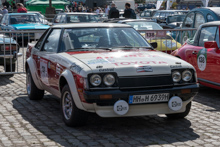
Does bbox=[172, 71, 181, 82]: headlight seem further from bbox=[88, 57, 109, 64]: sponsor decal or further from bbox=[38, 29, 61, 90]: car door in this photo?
bbox=[38, 29, 61, 90]: car door

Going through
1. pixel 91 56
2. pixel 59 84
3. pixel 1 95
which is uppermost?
pixel 91 56

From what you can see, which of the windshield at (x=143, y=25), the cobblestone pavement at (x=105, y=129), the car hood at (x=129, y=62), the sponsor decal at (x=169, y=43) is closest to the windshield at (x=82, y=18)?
the windshield at (x=143, y=25)

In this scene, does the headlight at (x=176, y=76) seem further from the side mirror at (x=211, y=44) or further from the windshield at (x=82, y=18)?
the windshield at (x=82, y=18)

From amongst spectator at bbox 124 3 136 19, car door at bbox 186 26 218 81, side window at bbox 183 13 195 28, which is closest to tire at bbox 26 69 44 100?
car door at bbox 186 26 218 81

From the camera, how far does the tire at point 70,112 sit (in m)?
6.47

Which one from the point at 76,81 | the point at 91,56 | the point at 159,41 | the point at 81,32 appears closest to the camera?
the point at 76,81

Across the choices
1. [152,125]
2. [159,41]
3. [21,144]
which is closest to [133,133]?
[152,125]

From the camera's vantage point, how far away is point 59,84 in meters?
6.97

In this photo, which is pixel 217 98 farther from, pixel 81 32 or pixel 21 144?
pixel 21 144

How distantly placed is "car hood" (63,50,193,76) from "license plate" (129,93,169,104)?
0.97ft

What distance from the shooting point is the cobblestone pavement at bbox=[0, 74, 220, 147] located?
19.5 feet

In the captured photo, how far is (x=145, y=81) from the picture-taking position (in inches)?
247

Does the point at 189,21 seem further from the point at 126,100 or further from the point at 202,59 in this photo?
the point at 126,100

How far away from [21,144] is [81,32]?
2.37 metres
